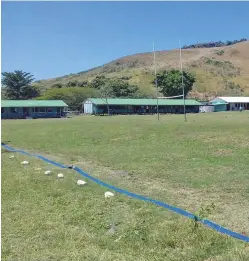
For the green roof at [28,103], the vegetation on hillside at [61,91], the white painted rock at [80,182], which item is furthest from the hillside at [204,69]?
the white painted rock at [80,182]

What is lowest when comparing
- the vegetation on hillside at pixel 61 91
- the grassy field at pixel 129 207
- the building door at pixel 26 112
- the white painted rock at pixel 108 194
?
the grassy field at pixel 129 207

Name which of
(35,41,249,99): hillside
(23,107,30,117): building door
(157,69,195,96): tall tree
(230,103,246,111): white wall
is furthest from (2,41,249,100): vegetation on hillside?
(23,107,30,117): building door

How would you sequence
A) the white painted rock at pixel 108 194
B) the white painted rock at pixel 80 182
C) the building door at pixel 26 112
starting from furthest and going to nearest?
the building door at pixel 26 112
the white painted rock at pixel 80 182
the white painted rock at pixel 108 194

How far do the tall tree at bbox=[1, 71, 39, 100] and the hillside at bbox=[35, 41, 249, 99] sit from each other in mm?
33220

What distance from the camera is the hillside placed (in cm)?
11919

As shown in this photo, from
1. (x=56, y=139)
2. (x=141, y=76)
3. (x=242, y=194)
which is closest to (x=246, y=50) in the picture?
(x=141, y=76)

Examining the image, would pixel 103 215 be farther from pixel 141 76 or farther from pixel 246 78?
pixel 246 78

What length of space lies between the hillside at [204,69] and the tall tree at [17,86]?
33220mm

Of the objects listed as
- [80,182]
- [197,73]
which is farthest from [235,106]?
[80,182]

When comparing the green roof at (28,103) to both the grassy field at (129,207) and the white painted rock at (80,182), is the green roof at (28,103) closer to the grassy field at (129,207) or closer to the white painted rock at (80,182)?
the grassy field at (129,207)

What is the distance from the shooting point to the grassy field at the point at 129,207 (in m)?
5.17

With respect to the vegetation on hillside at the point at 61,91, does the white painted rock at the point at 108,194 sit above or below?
below

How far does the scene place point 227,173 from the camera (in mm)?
10562

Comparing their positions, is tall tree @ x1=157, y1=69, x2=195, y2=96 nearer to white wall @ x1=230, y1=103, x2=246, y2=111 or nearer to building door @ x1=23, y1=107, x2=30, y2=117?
white wall @ x1=230, y1=103, x2=246, y2=111
